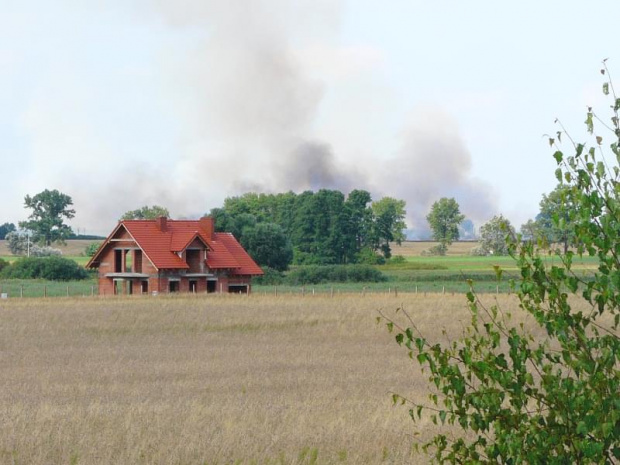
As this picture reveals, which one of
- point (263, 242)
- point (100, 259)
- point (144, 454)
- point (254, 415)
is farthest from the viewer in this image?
point (263, 242)

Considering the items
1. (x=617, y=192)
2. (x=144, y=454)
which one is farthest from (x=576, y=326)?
(x=144, y=454)

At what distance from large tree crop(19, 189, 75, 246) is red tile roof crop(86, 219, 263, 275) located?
298 ft

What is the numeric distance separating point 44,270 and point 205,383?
9150 centimetres

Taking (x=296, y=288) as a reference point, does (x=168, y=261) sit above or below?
above

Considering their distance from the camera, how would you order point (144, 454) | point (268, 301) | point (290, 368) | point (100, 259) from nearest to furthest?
point (144, 454), point (290, 368), point (268, 301), point (100, 259)

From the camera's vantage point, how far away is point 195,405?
19.7 m

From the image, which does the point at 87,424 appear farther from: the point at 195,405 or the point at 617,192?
the point at 617,192

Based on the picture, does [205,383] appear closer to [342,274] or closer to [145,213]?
[342,274]

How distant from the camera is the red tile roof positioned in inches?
2990

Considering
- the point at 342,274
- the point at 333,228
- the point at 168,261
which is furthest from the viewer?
the point at 333,228

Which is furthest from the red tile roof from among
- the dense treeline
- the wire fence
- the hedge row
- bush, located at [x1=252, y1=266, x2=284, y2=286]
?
the dense treeline

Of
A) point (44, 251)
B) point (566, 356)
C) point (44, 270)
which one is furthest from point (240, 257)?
point (44, 251)

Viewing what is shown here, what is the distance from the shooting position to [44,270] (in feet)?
366

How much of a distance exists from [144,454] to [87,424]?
285 cm
